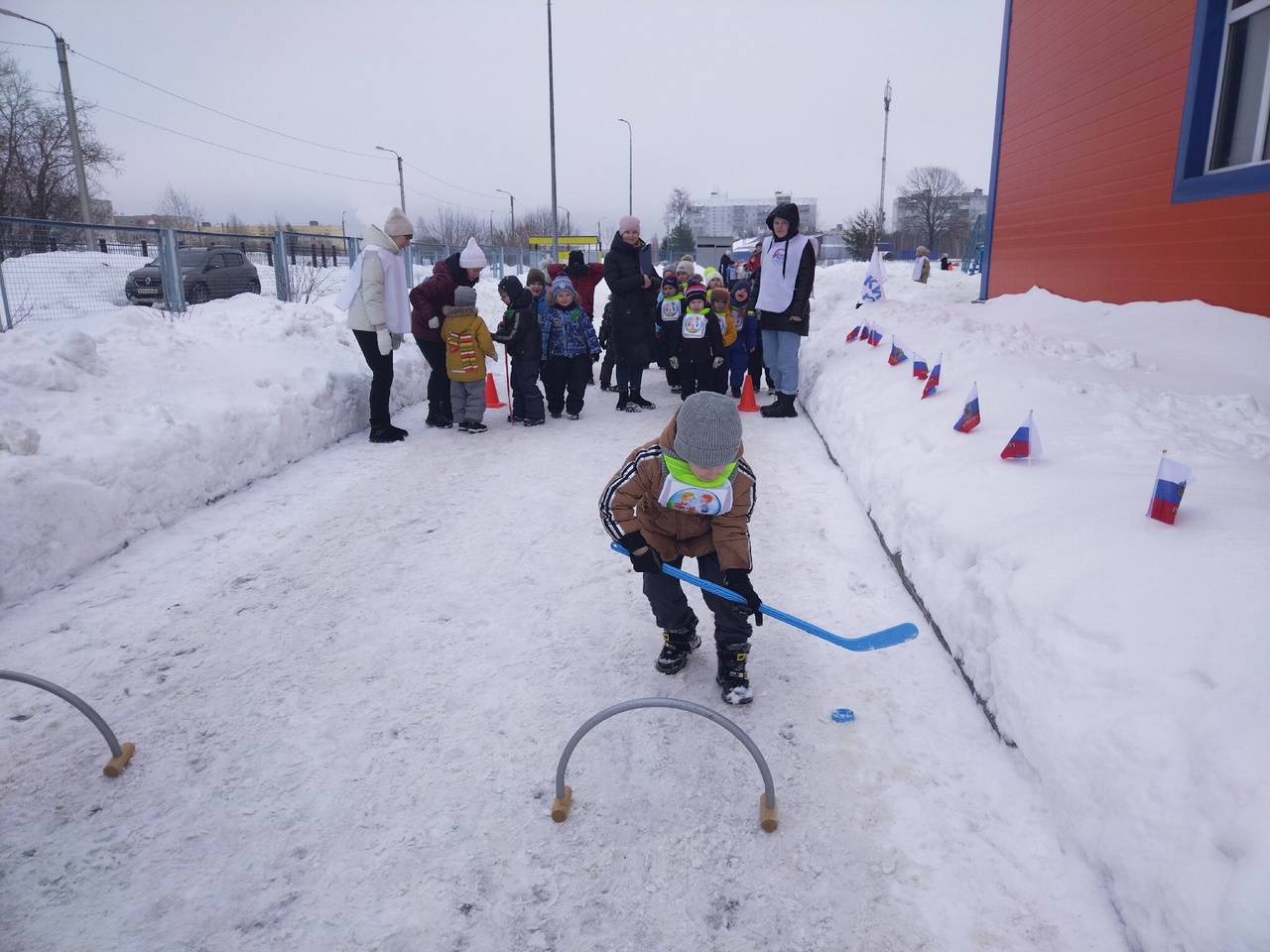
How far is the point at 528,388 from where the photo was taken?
8648 mm

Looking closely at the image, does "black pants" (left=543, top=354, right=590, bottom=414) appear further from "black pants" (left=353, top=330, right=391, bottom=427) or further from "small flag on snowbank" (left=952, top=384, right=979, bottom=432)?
"small flag on snowbank" (left=952, top=384, right=979, bottom=432)

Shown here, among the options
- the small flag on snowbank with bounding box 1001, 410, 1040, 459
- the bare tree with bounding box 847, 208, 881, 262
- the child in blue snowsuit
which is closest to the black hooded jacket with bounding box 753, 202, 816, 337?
the child in blue snowsuit

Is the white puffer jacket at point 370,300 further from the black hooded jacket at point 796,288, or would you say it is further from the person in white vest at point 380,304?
the black hooded jacket at point 796,288

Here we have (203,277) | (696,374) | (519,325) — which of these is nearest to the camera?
(519,325)

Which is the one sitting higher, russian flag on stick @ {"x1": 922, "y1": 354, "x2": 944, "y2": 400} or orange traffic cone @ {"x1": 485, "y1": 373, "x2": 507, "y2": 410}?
russian flag on stick @ {"x1": 922, "y1": 354, "x2": 944, "y2": 400}

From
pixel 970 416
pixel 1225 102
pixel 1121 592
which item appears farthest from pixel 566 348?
pixel 1225 102

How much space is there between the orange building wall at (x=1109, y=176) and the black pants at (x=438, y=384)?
783cm

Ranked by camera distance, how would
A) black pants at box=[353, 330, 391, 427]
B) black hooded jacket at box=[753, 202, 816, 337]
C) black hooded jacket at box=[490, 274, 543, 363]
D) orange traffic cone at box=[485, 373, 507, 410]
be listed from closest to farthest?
black pants at box=[353, 330, 391, 427], black hooded jacket at box=[753, 202, 816, 337], black hooded jacket at box=[490, 274, 543, 363], orange traffic cone at box=[485, 373, 507, 410]

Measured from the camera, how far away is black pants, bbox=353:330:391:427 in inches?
299

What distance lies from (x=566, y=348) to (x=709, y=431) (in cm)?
593

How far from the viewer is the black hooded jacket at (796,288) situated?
793cm

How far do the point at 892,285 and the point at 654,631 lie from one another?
15728 mm

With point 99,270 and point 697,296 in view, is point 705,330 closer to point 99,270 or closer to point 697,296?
point 697,296

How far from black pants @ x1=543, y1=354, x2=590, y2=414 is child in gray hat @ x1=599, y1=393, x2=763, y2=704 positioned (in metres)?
5.56
